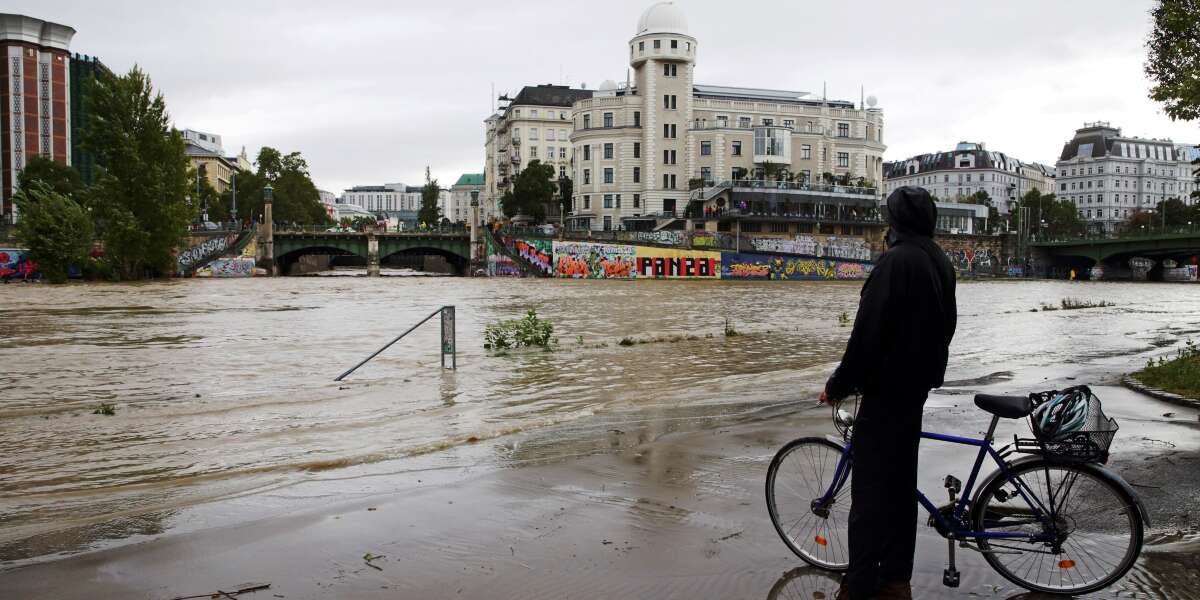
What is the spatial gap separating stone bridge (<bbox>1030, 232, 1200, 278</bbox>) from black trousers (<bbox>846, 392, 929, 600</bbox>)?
93.2m

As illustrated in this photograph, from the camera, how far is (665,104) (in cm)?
9975

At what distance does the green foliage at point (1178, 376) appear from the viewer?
37.1ft

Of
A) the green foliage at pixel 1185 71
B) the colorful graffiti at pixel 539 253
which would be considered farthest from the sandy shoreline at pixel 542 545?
the colorful graffiti at pixel 539 253

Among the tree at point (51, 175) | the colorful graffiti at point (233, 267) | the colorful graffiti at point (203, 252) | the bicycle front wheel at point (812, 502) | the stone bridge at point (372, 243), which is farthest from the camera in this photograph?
the stone bridge at point (372, 243)

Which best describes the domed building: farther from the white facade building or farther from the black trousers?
the white facade building

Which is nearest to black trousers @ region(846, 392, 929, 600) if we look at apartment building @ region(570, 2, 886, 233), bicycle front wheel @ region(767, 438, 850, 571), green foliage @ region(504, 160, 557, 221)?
bicycle front wheel @ region(767, 438, 850, 571)

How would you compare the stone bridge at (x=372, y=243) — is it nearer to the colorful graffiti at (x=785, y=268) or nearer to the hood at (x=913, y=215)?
the colorful graffiti at (x=785, y=268)

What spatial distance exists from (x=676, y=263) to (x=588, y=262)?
8.88m

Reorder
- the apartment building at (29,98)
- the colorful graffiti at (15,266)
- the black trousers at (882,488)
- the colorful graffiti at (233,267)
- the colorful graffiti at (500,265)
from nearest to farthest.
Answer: the black trousers at (882,488) < the colorful graffiti at (15,266) < the colorful graffiti at (233,267) < the colorful graffiti at (500,265) < the apartment building at (29,98)

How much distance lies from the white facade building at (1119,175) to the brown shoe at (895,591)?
19088 centimetres

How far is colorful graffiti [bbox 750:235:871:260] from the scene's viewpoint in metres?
91.6

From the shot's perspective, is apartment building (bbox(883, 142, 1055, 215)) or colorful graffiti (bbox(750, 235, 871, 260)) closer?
colorful graffiti (bbox(750, 235, 871, 260))

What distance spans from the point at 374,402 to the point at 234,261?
75.0 m

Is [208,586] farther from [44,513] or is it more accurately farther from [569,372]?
[569,372]
